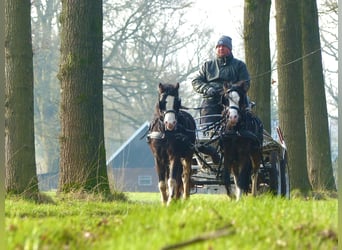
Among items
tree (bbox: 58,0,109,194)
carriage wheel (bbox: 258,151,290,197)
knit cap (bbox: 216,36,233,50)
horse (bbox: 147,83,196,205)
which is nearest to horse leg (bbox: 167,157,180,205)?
horse (bbox: 147,83,196,205)

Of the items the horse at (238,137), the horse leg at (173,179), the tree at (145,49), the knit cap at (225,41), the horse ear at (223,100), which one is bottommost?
the horse leg at (173,179)

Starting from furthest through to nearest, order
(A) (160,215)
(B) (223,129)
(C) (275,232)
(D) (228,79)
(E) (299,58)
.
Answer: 1. (E) (299,58)
2. (D) (228,79)
3. (B) (223,129)
4. (A) (160,215)
5. (C) (275,232)

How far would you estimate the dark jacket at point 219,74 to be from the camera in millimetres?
14172

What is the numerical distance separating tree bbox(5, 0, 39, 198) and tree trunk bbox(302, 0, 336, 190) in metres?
8.75

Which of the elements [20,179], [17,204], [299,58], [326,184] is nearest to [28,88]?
[20,179]

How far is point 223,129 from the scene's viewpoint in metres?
13.2

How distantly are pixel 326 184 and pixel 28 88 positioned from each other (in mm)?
8849

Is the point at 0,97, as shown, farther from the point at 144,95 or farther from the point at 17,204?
the point at 144,95

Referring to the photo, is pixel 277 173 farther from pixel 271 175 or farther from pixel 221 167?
pixel 221 167

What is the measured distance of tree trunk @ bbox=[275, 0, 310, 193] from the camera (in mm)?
20797

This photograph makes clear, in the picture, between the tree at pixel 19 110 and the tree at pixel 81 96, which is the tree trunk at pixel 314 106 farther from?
the tree at pixel 19 110

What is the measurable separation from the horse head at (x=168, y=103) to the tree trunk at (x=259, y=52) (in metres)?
6.35

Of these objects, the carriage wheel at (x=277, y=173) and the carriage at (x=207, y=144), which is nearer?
the carriage at (x=207, y=144)

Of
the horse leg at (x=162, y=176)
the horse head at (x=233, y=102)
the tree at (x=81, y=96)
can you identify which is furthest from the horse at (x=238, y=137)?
the tree at (x=81, y=96)
